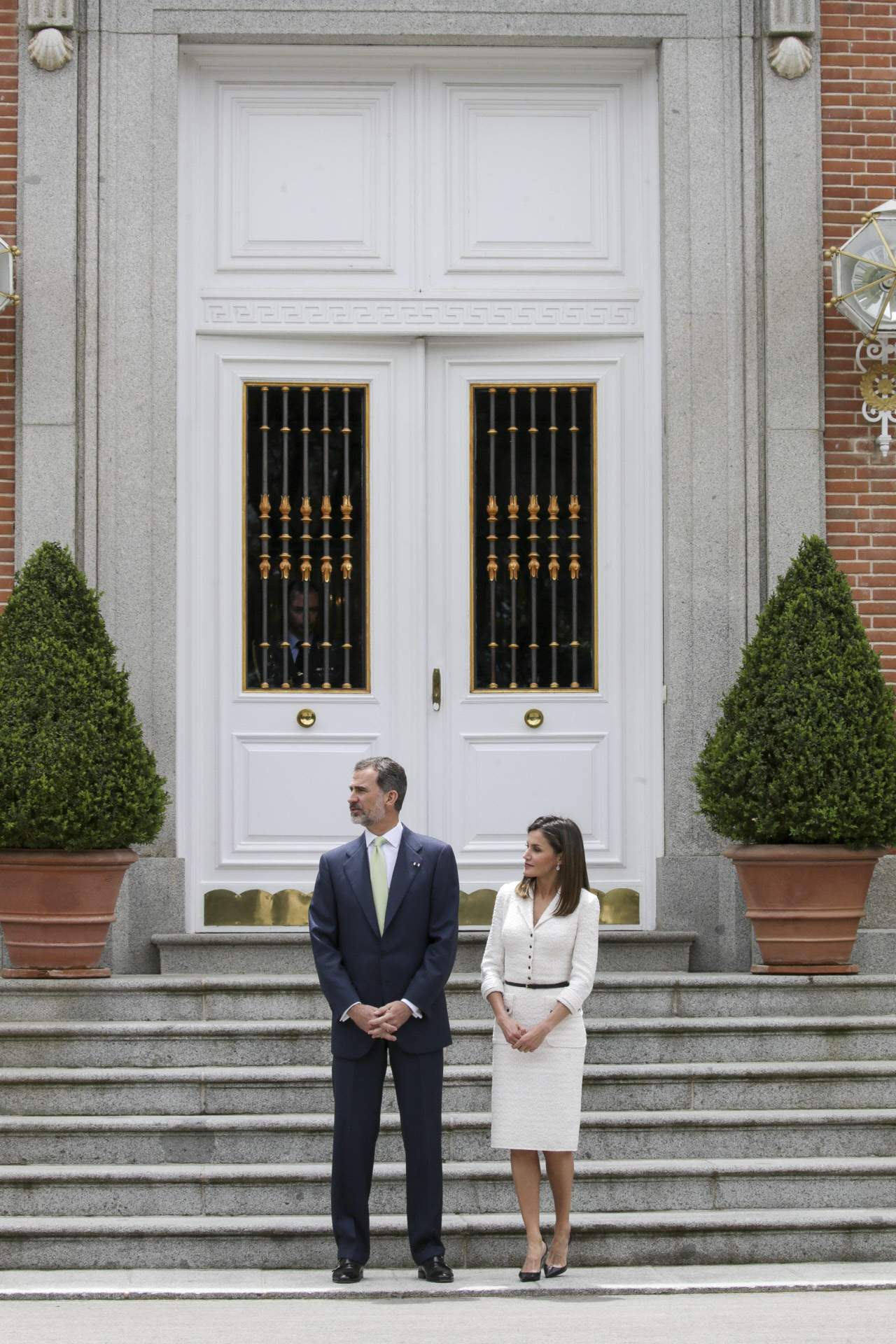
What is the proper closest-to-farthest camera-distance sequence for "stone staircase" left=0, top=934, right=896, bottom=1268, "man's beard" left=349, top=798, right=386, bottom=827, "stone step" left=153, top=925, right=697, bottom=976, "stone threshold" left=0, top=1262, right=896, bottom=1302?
"stone threshold" left=0, top=1262, right=896, bottom=1302, "man's beard" left=349, top=798, right=386, bottom=827, "stone staircase" left=0, top=934, right=896, bottom=1268, "stone step" left=153, top=925, right=697, bottom=976

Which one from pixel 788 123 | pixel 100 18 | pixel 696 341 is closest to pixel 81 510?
pixel 100 18

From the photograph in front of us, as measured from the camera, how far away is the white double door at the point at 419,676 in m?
9.31

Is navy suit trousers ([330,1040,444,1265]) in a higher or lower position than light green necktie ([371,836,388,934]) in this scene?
lower

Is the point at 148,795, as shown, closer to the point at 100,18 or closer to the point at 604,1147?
the point at 604,1147

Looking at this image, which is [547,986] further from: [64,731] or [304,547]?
[304,547]

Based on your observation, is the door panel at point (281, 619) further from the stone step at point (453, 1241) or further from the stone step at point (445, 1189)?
the stone step at point (453, 1241)

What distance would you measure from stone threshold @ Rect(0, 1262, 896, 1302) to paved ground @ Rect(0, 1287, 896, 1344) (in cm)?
4

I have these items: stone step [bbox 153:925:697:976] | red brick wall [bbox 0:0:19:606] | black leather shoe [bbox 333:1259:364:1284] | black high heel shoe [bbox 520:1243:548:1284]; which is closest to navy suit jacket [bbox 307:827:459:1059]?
black leather shoe [bbox 333:1259:364:1284]

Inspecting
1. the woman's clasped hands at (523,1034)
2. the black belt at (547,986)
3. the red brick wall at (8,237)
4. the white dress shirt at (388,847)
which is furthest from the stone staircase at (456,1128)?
the red brick wall at (8,237)

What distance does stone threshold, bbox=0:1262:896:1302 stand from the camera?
644 cm

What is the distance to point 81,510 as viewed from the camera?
906 cm

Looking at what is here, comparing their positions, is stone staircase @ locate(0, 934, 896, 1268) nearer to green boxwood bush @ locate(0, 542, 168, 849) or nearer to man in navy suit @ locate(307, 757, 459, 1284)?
man in navy suit @ locate(307, 757, 459, 1284)

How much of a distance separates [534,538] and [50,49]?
3.17 m

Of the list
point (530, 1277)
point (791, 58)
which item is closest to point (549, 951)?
point (530, 1277)
